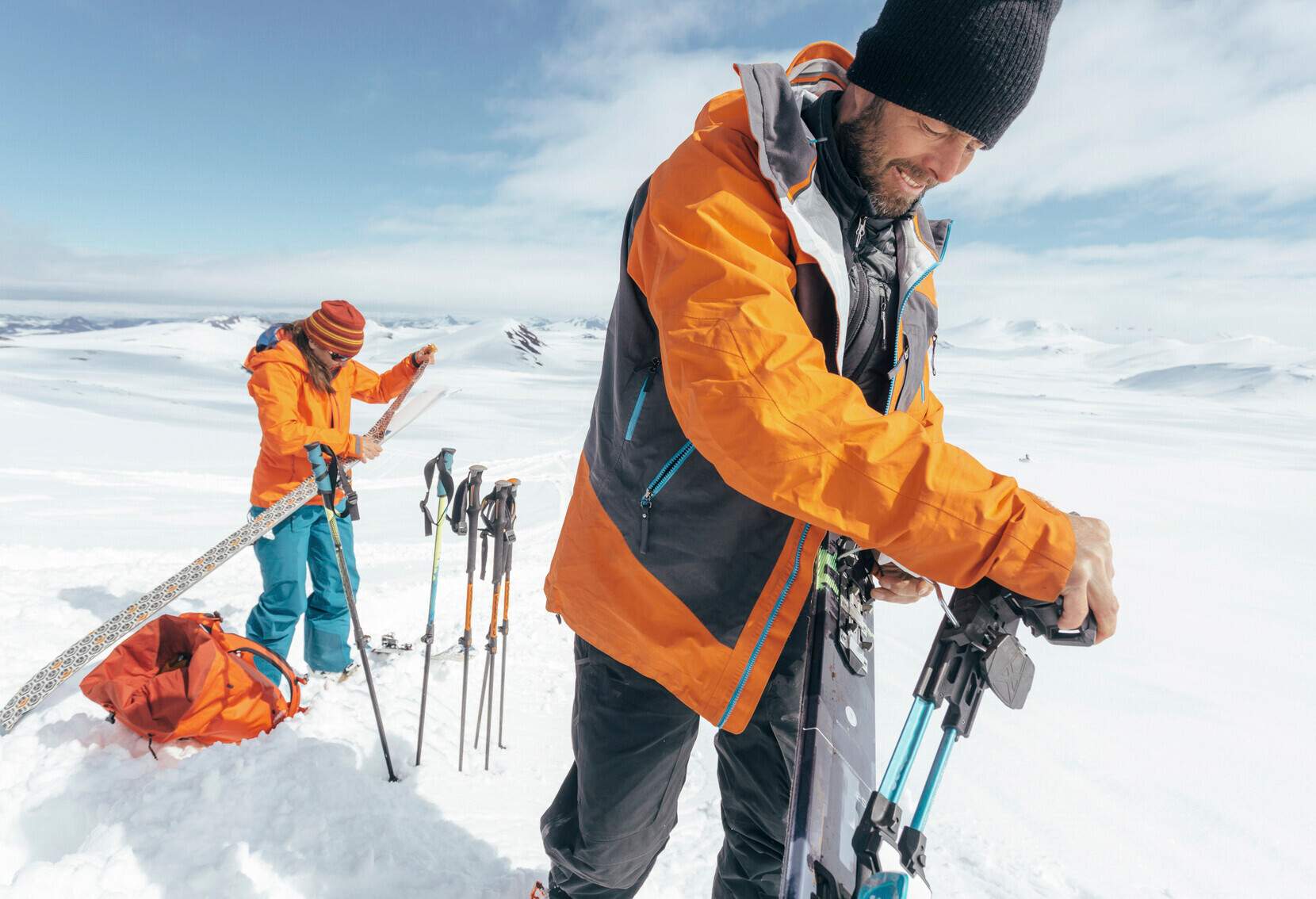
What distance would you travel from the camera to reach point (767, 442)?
101 centimetres

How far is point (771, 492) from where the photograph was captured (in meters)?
1.04

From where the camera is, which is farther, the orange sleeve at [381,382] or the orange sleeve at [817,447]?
the orange sleeve at [381,382]

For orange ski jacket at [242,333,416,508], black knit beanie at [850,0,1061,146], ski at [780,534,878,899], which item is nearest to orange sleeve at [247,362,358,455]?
orange ski jacket at [242,333,416,508]

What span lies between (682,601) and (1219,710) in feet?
13.5

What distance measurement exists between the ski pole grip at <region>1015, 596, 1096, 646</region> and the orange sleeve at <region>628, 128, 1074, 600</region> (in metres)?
0.06

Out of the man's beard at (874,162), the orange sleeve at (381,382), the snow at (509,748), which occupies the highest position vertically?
the man's beard at (874,162)

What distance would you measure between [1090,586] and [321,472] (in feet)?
10.1

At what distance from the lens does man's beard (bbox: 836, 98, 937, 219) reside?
1.37 metres

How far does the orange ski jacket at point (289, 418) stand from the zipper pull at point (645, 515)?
2.50m

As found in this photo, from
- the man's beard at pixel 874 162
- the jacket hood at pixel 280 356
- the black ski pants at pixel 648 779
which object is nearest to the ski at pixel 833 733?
the black ski pants at pixel 648 779

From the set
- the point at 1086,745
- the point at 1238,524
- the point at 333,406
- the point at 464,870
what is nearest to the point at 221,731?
the point at 464,870

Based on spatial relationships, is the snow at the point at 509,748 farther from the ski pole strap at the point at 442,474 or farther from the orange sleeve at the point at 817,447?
the orange sleeve at the point at 817,447

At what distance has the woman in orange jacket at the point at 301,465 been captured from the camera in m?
3.58

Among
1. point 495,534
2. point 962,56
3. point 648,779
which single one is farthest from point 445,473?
point 962,56
